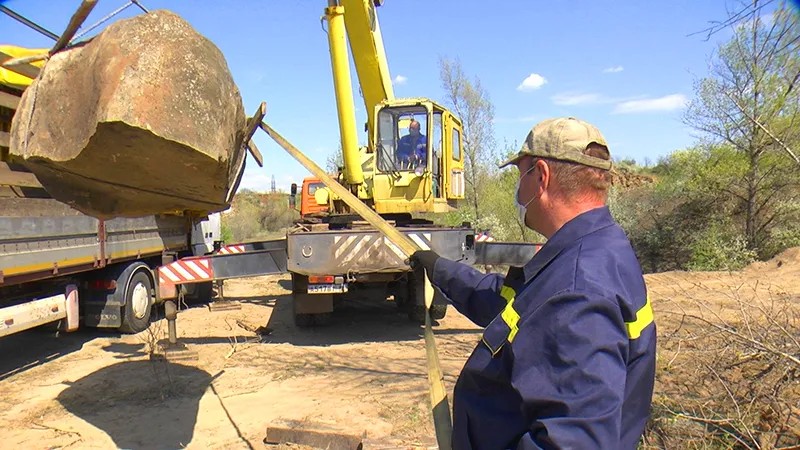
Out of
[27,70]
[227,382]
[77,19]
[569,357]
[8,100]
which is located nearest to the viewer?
[569,357]

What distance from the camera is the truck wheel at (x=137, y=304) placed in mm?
7329

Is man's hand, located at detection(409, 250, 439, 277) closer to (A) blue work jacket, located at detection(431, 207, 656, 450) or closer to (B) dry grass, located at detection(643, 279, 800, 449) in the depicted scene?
(A) blue work jacket, located at detection(431, 207, 656, 450)

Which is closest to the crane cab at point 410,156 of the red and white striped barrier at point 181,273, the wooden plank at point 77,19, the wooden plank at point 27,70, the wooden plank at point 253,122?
the red and white striped barrier at point 181,273

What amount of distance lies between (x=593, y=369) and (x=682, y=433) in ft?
9.26

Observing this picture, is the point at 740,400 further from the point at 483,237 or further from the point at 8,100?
the point at 8,100

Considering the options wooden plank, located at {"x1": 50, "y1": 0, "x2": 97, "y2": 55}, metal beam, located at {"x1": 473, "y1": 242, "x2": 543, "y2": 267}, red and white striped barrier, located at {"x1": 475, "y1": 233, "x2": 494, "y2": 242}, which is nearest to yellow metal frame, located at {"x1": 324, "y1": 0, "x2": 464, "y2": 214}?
red and white striped barrier, located at {"x1": 475, "y1": 233, "x2": 494, "y2": 242}

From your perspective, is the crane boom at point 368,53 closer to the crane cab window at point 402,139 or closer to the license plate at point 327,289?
the crane cab window at point 402,139

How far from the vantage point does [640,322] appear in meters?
1.32

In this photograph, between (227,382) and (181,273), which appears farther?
(181,273)

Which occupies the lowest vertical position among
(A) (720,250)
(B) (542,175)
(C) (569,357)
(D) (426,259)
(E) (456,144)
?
(A) (720,250)

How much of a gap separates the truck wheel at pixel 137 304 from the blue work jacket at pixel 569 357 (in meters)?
6.99

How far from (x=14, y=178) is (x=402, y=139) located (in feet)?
15.0

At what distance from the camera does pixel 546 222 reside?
155 cm

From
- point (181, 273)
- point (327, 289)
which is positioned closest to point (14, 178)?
point (181, 273)
